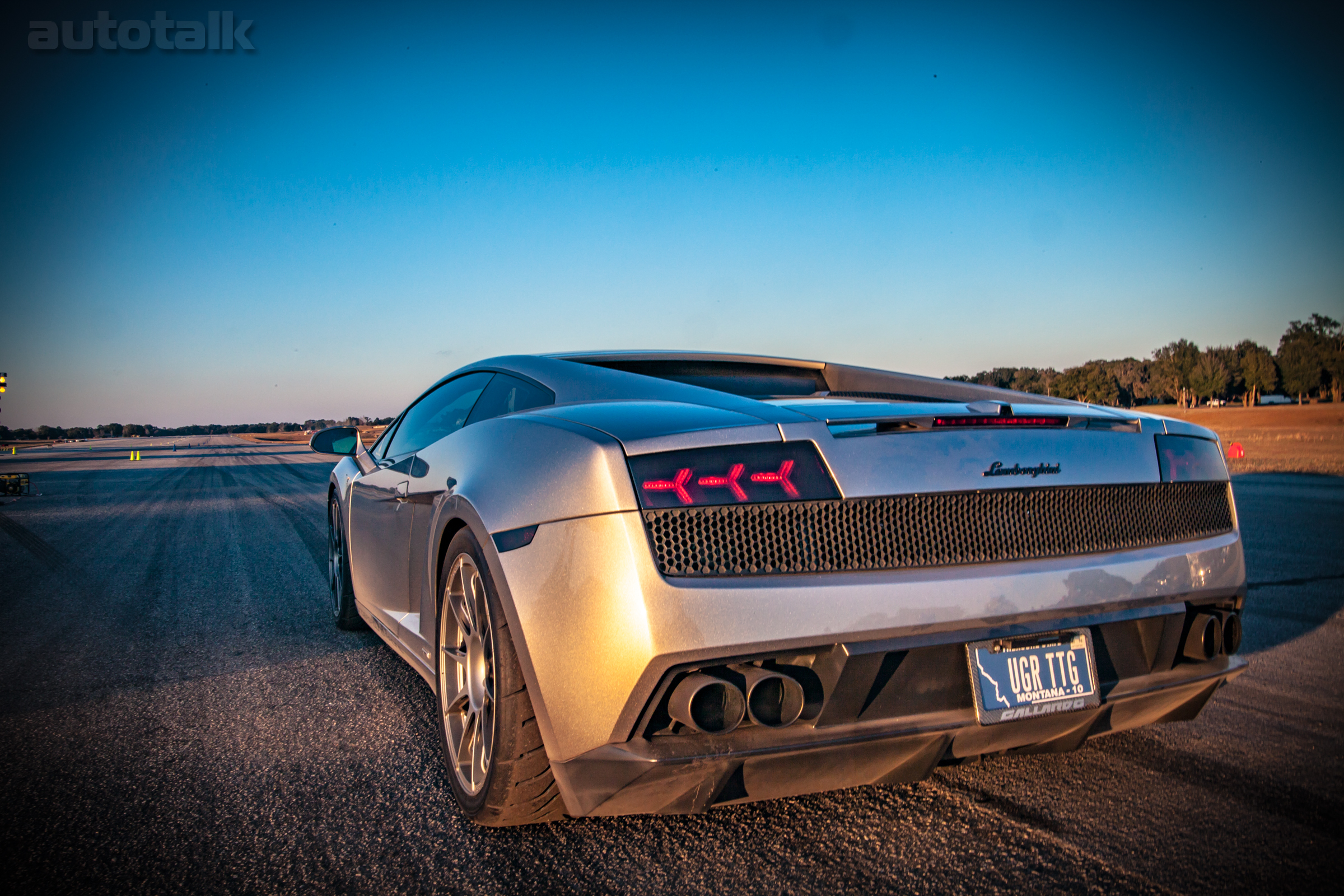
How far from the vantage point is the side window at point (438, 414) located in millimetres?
3488

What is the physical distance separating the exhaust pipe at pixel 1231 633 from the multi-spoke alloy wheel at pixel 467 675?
201 cm

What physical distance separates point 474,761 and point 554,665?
0.63m

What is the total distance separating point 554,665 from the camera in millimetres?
1893

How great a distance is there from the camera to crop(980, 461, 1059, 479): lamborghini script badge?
2.02m

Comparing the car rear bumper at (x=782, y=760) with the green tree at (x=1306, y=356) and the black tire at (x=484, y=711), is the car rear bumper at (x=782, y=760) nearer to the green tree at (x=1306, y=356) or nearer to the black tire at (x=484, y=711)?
the black tire at (x=484, y=711)

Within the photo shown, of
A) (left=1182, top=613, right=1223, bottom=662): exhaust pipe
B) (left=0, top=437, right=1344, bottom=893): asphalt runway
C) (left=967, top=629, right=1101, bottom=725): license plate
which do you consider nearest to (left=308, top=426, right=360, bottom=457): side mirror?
(left=0, top=437, right=1344, bottom=893): asphalt runway

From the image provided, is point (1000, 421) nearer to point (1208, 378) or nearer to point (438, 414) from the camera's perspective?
point (438, 414)

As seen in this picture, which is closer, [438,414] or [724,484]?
[724,484]

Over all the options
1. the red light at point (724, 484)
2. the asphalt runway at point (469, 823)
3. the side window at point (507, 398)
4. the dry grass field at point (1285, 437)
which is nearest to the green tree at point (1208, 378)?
the dry grass field at point (1285, 437)

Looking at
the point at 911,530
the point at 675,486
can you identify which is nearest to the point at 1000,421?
the point at 911,530

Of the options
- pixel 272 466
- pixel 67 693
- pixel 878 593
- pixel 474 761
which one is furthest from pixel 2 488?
pixel 878 593

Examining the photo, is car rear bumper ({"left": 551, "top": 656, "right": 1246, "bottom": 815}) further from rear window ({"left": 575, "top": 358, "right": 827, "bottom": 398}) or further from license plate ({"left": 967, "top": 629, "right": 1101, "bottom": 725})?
rear window ({"left": 575, "top": 358, "right": 827, "bottom": 398})

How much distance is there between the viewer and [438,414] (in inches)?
150

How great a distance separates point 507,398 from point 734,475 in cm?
148
